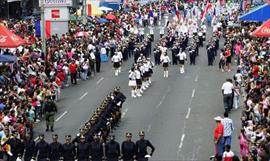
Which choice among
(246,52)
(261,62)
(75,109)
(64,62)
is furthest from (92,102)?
(246,52)

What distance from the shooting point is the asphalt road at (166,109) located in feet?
94.9

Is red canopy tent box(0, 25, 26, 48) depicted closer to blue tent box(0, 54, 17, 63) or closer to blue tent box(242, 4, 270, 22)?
blue tent box(0, 54, 17, 63)

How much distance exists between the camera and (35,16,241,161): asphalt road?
28.9m

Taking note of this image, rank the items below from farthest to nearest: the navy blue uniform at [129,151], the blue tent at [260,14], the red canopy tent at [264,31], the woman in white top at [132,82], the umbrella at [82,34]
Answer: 1. the umbrella at [82,34]
2. the blue tent at [260,14]
3. the woman in white top at [132,82]
4. the red canopy tent at [264,31]
5. the navy blue uniform at [129,151]

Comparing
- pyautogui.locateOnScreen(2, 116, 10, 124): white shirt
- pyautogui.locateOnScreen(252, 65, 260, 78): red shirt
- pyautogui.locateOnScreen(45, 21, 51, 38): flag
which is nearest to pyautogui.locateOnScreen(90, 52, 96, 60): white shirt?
pyautogui.locateOnScreen(45, 21, 51, 38): flag

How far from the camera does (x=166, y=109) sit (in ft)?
116

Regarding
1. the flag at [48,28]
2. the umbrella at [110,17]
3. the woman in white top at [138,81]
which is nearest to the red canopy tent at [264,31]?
the woman in white top at [138,81]

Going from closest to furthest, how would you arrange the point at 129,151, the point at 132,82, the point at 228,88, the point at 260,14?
the point at 129,151 → the point at 228,88 → the point at 132,82 → the point at 260,14

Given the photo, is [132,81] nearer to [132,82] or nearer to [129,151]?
[132,82]

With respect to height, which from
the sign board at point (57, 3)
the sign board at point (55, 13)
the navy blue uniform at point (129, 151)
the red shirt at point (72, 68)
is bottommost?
the navy blue uniform at point (129, 151)

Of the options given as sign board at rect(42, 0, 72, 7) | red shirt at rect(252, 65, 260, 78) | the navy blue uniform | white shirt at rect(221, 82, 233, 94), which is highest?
sign board at rect(42, 0, 72, 7)

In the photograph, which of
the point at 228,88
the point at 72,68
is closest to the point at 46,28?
the point at 72,68

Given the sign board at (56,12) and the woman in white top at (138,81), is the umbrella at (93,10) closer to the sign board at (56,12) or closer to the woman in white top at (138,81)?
the sign board at (56,12)

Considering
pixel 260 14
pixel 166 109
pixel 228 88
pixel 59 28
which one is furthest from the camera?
pixel 59 28
